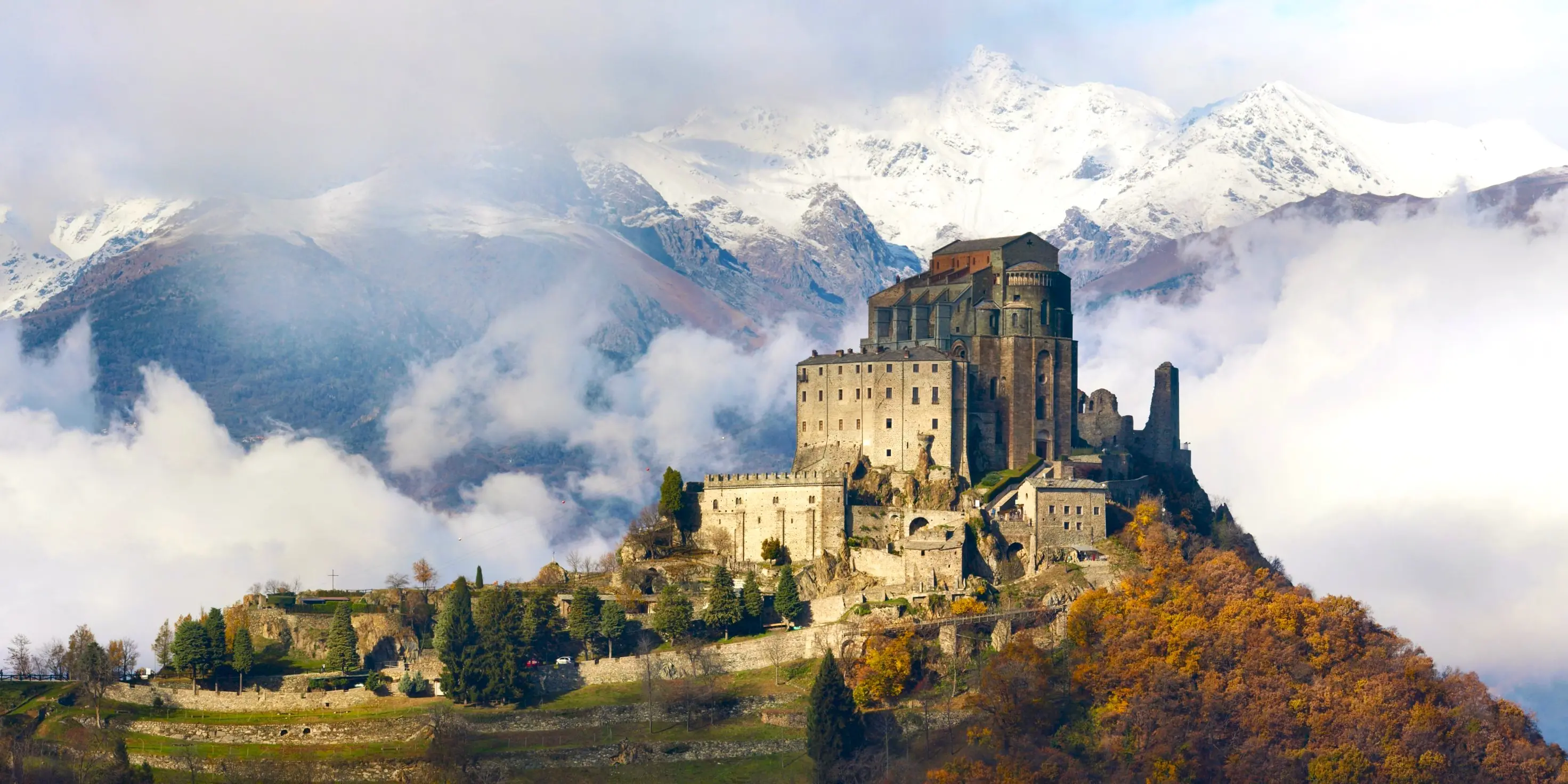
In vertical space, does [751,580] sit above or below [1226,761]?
above

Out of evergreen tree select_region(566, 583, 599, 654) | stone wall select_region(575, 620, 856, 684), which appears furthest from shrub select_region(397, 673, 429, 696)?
evergreen tree select_region(566, 583, 599, 654)

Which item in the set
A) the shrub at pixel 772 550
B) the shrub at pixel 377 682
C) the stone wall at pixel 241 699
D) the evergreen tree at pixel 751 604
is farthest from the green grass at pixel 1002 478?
the stone wall at pixel 241 699

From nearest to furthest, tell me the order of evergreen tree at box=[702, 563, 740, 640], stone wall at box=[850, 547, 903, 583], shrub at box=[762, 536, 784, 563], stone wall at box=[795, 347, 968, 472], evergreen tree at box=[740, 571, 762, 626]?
1. evergreen tree at box=[702, 563, 740, 640]
2. evergreen tree at box=[740, 571, 762, 626]
3. stone wall at box=[850, 547, 903, 583]
4. shrub at box=[762, 536, 784, 563]
5. stone wall at box=[795, 347, 968, 472]

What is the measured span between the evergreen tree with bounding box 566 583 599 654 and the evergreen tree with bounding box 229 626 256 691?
17438mm

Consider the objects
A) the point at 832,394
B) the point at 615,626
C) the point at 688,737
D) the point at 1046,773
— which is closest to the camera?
the point at 1046,773

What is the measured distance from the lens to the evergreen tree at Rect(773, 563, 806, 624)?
127688 mm

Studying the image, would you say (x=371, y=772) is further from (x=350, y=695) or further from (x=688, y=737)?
(x=688, y=737)

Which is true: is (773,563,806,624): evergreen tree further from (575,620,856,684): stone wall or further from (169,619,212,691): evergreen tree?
(169,619,212,691): evergreen tree

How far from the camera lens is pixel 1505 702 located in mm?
122250

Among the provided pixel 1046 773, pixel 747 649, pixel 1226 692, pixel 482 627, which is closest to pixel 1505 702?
pixel 1226 692

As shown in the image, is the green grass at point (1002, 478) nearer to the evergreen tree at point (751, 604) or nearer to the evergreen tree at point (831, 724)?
the evergreen tree at point (751, 604)

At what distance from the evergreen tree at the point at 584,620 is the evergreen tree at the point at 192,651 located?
1988cm

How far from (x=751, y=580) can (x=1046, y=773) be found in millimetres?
25919

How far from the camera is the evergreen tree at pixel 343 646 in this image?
12544 centimetres
